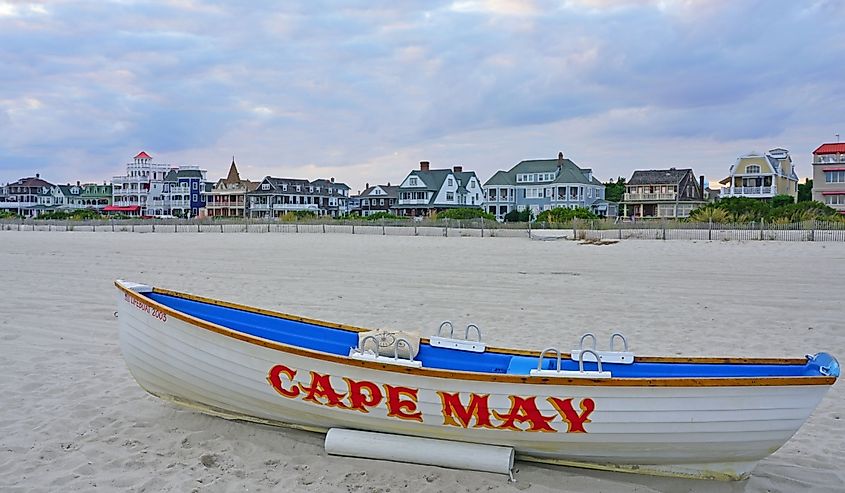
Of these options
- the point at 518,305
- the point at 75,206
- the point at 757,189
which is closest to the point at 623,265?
the point at 518,305

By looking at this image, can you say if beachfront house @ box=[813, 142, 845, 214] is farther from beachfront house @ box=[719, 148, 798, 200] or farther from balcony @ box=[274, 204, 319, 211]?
balcony @ box=[274, 204, 319, 211]

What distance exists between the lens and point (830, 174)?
168 ft

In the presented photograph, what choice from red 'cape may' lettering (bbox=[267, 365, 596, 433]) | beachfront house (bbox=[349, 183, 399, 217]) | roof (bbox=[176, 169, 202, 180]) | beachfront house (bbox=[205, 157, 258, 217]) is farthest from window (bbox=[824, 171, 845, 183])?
roof (bbox=[176, 169, 202, 180])

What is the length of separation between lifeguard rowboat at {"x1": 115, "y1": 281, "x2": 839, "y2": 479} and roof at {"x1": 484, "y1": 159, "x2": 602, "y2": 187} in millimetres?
56077

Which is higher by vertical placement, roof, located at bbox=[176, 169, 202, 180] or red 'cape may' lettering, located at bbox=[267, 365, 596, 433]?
roof, located at bbox=[176, 169, 202, 180]

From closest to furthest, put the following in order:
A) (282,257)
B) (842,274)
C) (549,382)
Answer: (549,382)
(842,274)
(282,257)

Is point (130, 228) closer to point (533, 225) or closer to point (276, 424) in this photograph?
point (533, 225)

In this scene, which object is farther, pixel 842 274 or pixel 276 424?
pixel 842 274

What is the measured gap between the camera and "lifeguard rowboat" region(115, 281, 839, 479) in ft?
13.7

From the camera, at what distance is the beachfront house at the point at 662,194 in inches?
2308

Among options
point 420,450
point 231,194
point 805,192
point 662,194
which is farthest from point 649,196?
point 420,450

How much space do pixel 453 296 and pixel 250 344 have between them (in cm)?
794

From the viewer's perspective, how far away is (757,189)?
56.2m

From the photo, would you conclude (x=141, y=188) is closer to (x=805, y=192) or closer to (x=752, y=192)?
(x=752, y=192)
